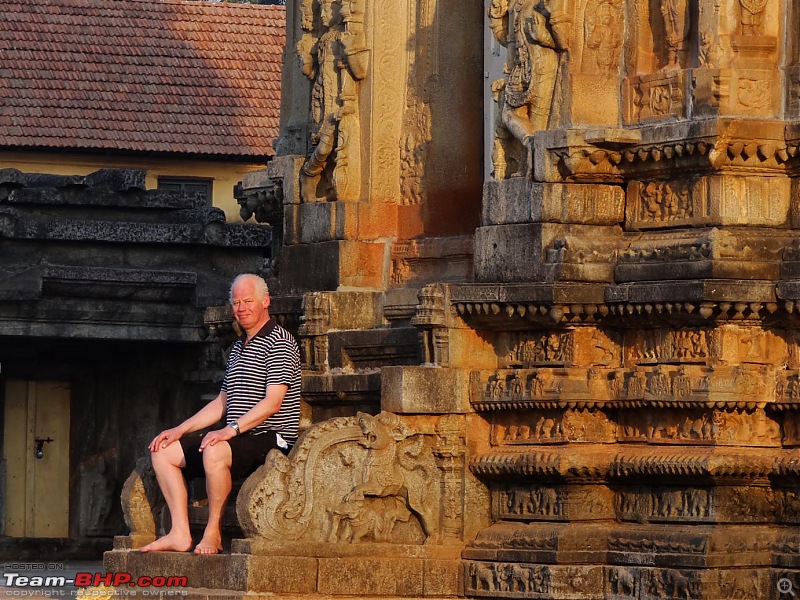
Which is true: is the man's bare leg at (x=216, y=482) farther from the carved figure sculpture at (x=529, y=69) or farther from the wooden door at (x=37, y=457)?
the wooden door at (x=37, y=457)

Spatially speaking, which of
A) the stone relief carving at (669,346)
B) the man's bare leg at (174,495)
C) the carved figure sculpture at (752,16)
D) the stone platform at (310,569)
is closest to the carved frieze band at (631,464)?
the stone relief carving at (669,346)

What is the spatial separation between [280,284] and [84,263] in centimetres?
884

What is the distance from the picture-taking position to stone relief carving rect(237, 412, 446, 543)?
16641mm

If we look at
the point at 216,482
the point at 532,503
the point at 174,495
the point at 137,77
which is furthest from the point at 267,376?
the point at 137,77

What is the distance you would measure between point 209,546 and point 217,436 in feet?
2.40

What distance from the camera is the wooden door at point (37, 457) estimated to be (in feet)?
102

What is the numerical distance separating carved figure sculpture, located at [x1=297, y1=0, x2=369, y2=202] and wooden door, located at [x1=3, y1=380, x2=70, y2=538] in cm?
1245

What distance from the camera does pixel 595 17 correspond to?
1727cm

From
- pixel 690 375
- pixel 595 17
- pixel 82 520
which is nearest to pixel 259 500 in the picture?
pixel 690 375

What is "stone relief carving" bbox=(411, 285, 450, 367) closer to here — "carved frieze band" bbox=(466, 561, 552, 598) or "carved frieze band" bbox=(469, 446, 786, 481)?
"carved frieze band" bbox=(469, 446, 786, 481)

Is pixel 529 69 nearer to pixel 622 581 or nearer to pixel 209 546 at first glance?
pixel 622 581

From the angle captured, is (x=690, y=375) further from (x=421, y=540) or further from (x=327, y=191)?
(x=327, y=191)

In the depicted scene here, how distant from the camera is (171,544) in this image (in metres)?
17.1

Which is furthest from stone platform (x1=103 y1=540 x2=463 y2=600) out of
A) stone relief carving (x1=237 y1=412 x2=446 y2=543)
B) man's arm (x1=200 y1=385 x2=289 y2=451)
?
man's arm (x1=200 y1=385 x2=289 y2=451)
